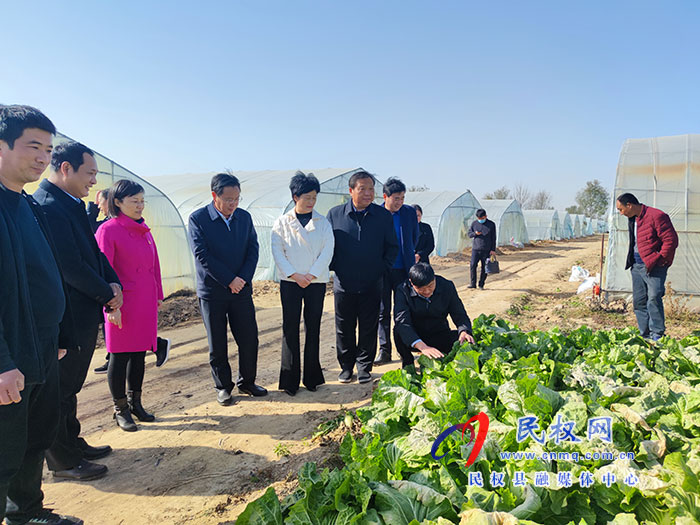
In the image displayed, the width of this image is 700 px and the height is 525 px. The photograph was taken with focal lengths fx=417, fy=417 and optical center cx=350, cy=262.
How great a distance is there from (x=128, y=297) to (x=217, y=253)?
80cm

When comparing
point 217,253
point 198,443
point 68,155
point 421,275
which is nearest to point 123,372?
point 198,443

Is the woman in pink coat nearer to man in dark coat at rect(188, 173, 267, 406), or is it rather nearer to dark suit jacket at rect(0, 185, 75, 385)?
man in dark coat at rect(188, 173, 267, 406)

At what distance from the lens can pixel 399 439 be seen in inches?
87.7

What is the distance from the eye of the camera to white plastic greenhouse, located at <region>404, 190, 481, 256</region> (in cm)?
1948

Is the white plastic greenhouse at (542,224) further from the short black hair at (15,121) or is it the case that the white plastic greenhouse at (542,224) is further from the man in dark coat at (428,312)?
the short black hair at (15,121)

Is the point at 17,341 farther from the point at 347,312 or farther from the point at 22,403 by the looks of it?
the point at 347,312

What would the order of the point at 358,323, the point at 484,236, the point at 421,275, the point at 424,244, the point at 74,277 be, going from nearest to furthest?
1. the point at 74,277
2. the point at 421,275
3. the point at 358,323
4. the point at 424,244
5. the point at 484,236

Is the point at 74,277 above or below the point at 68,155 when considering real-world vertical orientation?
below

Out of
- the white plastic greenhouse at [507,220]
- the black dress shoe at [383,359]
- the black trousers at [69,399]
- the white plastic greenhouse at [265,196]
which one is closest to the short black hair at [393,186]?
the black dress shoe at [383,359]

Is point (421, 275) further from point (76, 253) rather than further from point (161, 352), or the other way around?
point (76, 253)

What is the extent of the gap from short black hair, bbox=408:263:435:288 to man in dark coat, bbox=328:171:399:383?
0.69 meters

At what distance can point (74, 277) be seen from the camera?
2.74m

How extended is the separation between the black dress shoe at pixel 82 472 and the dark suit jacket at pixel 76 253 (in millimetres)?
969

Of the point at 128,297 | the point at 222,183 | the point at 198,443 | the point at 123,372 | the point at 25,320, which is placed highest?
the point at 222,183
